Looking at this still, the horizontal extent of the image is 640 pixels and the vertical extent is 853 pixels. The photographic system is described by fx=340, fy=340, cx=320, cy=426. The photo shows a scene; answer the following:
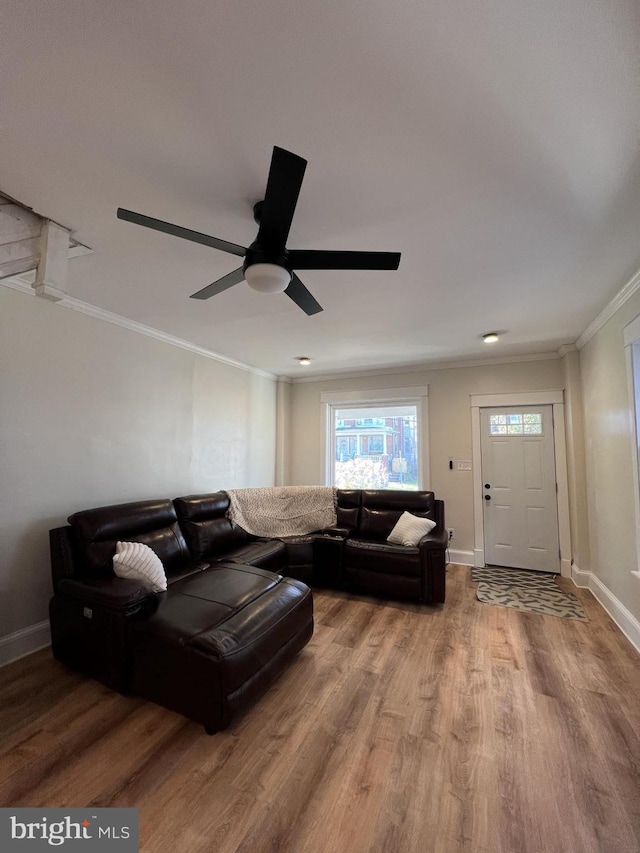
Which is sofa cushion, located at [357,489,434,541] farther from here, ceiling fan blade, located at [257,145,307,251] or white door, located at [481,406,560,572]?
ceiling fan blade, located at [257,145,307,251]

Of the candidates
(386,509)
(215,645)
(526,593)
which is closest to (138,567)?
(215,645)

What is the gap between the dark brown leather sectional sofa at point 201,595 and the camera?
177cm

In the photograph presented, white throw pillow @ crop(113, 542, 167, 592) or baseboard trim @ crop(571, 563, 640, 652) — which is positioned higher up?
white throw pillow @ crop(113, 542, 167, 592)

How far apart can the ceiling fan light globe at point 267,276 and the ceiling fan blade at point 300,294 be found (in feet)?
0.33

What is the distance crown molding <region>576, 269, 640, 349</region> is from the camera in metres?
2.42

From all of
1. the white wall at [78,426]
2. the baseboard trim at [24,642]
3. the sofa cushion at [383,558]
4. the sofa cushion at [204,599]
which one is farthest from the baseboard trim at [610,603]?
the baseboard trim at [24,642]

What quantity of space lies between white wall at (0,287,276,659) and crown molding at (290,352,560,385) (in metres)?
1.82

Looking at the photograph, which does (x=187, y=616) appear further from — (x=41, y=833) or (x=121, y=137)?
(x=121, y=137)

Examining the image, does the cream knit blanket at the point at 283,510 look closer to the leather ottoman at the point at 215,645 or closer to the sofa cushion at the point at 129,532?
the sofa cushion at the point at 129,532

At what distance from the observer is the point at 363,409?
536cm

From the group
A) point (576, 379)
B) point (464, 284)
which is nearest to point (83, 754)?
point (464, 284)

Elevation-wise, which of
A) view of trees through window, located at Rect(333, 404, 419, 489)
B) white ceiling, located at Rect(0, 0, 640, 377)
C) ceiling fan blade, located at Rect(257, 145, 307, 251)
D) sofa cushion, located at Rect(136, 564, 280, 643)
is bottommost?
sofa cushion, located at Rect(136, 564, 280, 643)

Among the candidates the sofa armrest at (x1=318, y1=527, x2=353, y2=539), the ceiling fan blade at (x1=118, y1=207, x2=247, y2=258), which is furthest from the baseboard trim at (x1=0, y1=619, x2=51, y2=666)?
the ceiling fan blade at (x1=118, y1=207, x2=247, y2=258)

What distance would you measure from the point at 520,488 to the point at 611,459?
1.37 meters
